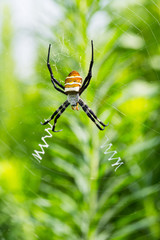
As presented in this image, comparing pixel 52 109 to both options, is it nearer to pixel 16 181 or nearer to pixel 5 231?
pixel 16 181

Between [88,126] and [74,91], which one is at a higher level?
[74,91]

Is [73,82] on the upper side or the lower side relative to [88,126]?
upper

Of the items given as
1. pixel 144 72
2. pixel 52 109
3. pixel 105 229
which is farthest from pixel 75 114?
pixel 105 229

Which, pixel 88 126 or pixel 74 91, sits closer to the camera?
pixel 88 126
